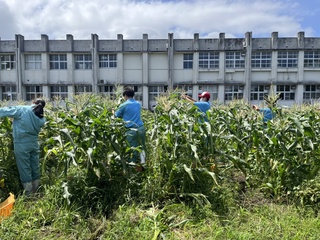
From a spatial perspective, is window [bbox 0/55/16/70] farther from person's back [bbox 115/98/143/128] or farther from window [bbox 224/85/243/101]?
person's back [bbox 115/98/143/128]

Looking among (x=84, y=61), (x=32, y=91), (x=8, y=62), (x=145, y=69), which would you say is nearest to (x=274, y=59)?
(x=145, y=69)

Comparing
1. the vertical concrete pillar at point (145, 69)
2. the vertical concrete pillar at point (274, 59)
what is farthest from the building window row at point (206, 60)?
the vertical concrete pillar at point (145, 69)

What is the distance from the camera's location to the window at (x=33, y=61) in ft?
101

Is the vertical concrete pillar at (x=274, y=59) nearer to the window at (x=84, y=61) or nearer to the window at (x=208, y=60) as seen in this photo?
the window at (x=208, y=60)

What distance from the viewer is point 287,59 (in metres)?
29.6

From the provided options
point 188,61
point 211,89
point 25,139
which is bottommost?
point 25,139

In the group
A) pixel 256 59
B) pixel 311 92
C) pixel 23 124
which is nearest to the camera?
pixel 23 124

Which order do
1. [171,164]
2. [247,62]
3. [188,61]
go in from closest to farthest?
1. [171,164]
2. [247,62]
3. [188,61]

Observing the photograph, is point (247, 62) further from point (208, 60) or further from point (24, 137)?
point (24, 137)

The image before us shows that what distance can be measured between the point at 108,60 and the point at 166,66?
22.5 feet

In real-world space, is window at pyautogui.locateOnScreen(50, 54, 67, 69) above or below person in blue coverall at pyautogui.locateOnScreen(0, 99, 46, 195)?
above

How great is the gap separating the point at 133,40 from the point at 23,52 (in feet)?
41.9

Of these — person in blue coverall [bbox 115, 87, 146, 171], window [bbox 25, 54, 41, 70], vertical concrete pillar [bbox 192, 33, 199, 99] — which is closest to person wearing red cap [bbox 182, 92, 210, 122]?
person in blue coverall [bbox 115, 87, 146, 171]

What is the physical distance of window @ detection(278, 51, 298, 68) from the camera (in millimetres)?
29547
